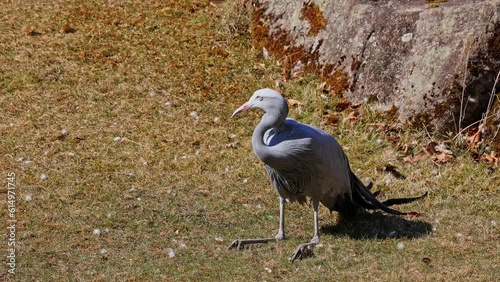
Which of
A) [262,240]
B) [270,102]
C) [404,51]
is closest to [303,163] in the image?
[270,102]

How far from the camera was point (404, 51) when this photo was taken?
969 cm

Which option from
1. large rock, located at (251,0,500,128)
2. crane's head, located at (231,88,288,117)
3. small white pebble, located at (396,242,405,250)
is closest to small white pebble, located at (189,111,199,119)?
large rock, located at (251,0,500,128)

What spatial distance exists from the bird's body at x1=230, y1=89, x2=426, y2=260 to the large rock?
2.02 meters

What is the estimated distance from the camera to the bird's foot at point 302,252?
7.20 meters

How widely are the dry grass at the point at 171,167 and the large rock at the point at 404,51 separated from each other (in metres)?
0.31

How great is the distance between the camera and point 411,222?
26.0ft

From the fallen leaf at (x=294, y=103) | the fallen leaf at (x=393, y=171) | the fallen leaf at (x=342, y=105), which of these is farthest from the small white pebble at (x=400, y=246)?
the fallen leaf at (x=294, y=103)

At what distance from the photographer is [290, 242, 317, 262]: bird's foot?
7203mm

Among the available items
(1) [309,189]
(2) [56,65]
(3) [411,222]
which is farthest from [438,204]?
(2) [56,65]

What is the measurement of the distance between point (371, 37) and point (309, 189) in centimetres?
320

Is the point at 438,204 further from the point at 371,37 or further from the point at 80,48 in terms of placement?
the point at 80,48

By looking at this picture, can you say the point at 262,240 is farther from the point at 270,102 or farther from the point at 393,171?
the point at 393,171

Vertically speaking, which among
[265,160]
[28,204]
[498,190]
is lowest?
[28,204]

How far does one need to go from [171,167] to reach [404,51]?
2.94 m
